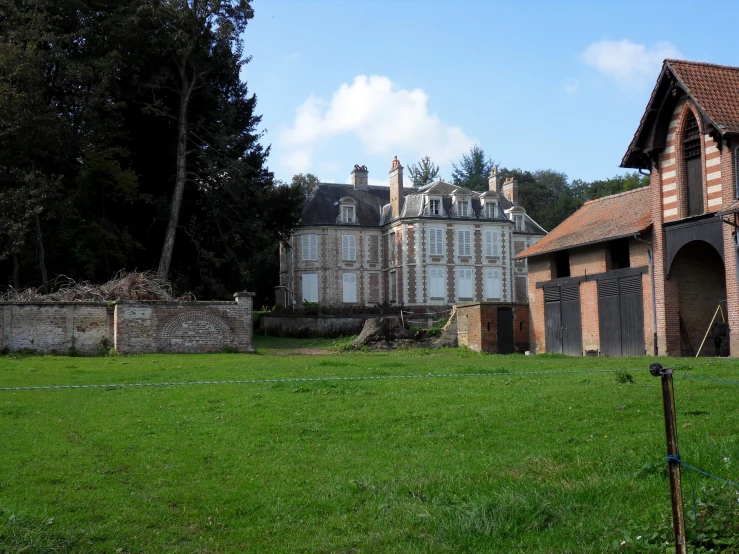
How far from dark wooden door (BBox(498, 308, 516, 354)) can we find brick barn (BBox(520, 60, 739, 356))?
235 cm

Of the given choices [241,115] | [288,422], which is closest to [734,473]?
[288,422]

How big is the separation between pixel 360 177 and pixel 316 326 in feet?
62.0

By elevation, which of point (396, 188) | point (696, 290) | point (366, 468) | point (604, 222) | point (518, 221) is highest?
point (396, 188)

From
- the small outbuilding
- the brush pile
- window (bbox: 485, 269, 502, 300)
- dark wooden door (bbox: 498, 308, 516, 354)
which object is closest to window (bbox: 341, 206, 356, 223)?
window (bbox: 485, 269, 502, 300)

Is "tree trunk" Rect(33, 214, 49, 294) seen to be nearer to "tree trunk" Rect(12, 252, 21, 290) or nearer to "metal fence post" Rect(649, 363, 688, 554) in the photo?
"tree trunk" Rect(12, 252, 21, 290)

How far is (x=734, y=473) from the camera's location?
7.21 m

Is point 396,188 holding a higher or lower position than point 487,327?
higher

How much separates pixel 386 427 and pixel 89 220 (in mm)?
29038

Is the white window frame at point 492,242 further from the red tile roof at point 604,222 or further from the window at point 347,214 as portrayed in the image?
the red tile roof at point 604,222

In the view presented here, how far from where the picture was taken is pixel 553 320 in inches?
1204

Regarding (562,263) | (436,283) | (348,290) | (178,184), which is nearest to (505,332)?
(562,263)

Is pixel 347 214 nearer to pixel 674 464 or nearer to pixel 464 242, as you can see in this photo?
pixel 464 242

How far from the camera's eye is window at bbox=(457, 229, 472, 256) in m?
57.5

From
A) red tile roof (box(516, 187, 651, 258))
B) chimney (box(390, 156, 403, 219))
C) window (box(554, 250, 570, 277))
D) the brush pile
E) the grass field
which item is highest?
chimney (box(390, 156, 403, 219))
